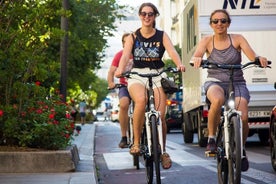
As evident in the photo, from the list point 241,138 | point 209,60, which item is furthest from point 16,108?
point 241,138

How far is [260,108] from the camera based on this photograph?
55.7ft

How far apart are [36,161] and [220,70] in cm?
278

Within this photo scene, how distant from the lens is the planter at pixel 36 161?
969 cm

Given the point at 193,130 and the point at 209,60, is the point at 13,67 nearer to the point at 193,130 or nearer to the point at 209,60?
the point at 209,60

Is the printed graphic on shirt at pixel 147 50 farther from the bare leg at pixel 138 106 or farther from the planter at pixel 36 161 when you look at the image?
the planter at pixel 36 161

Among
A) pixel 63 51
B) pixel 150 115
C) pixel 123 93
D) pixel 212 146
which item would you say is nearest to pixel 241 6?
pixel 63 51

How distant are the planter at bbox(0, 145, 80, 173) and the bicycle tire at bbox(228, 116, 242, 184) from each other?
9.57ft

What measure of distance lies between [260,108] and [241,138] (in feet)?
32.2

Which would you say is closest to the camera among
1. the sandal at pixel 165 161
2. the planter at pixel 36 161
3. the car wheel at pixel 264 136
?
the sandal at pixel 165 161

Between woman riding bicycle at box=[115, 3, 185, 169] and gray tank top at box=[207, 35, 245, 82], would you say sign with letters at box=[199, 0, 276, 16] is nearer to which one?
woman riding bicycle at box=[115, 3, 185, 169]

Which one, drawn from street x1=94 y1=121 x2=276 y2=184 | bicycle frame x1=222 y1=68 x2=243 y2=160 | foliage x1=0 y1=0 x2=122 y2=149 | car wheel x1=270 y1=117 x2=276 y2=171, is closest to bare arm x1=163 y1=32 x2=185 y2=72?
bicycle frame x1=222 y1=68 x2=243 y2=160

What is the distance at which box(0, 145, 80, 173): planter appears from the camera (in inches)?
381

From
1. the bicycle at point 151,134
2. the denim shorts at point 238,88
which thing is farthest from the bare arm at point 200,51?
the bicycle at point 151,134

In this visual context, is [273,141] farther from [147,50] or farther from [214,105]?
[214,105]
